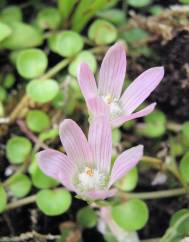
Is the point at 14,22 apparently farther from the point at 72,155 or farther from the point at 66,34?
the point at 72,155

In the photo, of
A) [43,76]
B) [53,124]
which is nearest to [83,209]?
[53,124]

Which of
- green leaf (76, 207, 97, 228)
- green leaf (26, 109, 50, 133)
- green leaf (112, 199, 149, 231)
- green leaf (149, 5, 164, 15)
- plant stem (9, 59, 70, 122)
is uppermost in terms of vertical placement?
green leaf (149, 5, 164, 15)

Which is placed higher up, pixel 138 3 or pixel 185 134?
pixel 138 3

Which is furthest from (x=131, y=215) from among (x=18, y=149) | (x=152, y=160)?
(x=18, y=149)

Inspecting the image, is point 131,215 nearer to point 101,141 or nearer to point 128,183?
point 128,183

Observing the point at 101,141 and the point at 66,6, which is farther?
the point at 66,6

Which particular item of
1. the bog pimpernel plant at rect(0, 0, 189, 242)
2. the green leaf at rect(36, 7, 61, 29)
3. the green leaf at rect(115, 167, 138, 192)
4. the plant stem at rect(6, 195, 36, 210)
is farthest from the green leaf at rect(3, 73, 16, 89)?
the green leaf at rect(115, 167, 138, 192)

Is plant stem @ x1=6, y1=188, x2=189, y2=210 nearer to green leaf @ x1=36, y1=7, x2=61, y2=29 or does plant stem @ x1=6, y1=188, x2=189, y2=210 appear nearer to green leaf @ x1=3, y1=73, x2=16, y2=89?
green leaf @ x1=3, y1=73, x2=16, y2=89
